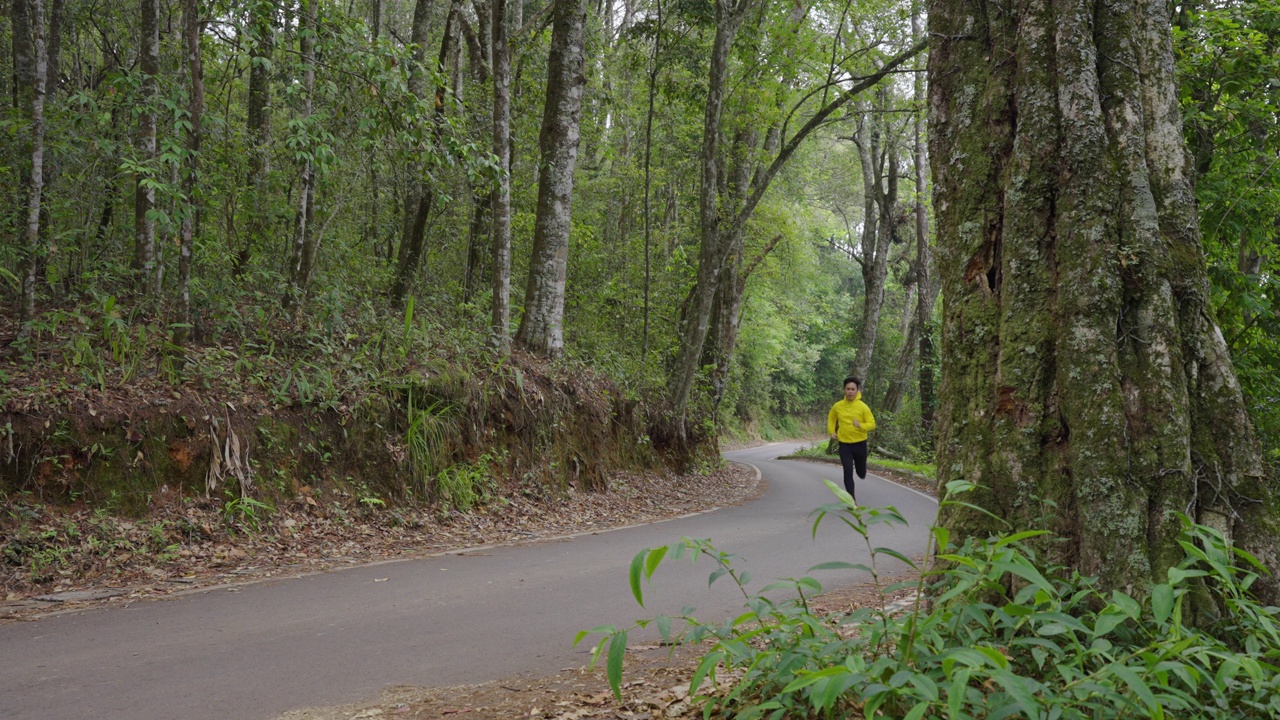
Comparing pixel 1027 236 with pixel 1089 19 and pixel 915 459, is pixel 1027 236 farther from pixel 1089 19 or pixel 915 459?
pixel 915 459

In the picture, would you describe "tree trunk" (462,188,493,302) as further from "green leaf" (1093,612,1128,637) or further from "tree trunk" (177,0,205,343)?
"green leaf" (1093,612,1128,637)

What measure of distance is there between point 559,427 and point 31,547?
7.71 meters

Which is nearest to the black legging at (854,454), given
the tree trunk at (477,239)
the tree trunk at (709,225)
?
the tree trunk at (709,225)

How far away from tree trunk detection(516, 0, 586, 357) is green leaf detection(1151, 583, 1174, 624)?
12.7m

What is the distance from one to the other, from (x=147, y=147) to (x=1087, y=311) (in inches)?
461

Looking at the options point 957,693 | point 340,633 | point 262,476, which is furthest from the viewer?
point 262,476

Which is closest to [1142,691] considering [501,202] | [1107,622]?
[1107,622]

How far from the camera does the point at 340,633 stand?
226 inches

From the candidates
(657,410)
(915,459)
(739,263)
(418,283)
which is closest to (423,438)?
(418,283)

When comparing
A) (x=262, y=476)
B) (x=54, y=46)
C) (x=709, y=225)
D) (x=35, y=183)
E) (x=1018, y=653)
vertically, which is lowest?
(x=262, y=476)

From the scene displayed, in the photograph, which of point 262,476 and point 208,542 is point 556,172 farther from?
point 208,542

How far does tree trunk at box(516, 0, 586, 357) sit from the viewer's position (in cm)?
1475

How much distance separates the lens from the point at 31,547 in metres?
7.25

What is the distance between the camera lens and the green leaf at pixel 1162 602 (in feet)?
8.89
